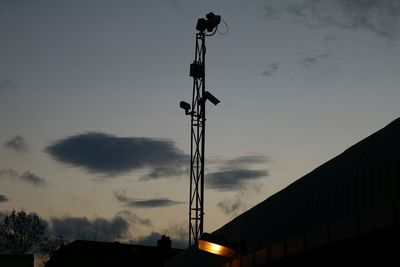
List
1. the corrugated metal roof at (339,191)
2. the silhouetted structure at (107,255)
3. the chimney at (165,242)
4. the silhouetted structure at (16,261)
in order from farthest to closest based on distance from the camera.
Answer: the chimney at (165,242) → the silhouetted structure at (107,255) → the silhouetted structure at (16,261) → the corrugated metal roof at (339,191)

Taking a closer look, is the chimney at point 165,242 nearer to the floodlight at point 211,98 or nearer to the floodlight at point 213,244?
the floodlight at point 211,98

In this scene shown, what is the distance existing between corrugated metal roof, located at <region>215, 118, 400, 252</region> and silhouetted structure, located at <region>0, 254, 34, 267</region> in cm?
2261

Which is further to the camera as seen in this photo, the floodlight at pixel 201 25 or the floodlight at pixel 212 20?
the floodlight at pixel 201 25

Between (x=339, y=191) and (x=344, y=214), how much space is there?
665mm

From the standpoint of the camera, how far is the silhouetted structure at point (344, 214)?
11227 millimetres

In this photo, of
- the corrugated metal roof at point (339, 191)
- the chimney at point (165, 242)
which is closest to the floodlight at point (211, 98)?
the corrugated metal roof at point (339, 191)

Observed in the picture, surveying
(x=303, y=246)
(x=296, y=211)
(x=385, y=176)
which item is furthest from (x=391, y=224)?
(x=296, y=211)

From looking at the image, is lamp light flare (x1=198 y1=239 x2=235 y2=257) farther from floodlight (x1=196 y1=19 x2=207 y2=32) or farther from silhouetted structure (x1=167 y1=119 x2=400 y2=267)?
floodlight (x1=196 y1=19 x2=207 y2=32)

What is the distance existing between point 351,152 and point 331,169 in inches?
31.1

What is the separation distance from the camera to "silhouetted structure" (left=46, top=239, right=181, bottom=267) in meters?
64.5

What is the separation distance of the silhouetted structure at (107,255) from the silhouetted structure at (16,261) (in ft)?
82.5

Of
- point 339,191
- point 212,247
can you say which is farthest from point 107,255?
point 339,191

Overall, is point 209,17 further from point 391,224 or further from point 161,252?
point 161,252

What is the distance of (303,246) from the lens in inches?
560
